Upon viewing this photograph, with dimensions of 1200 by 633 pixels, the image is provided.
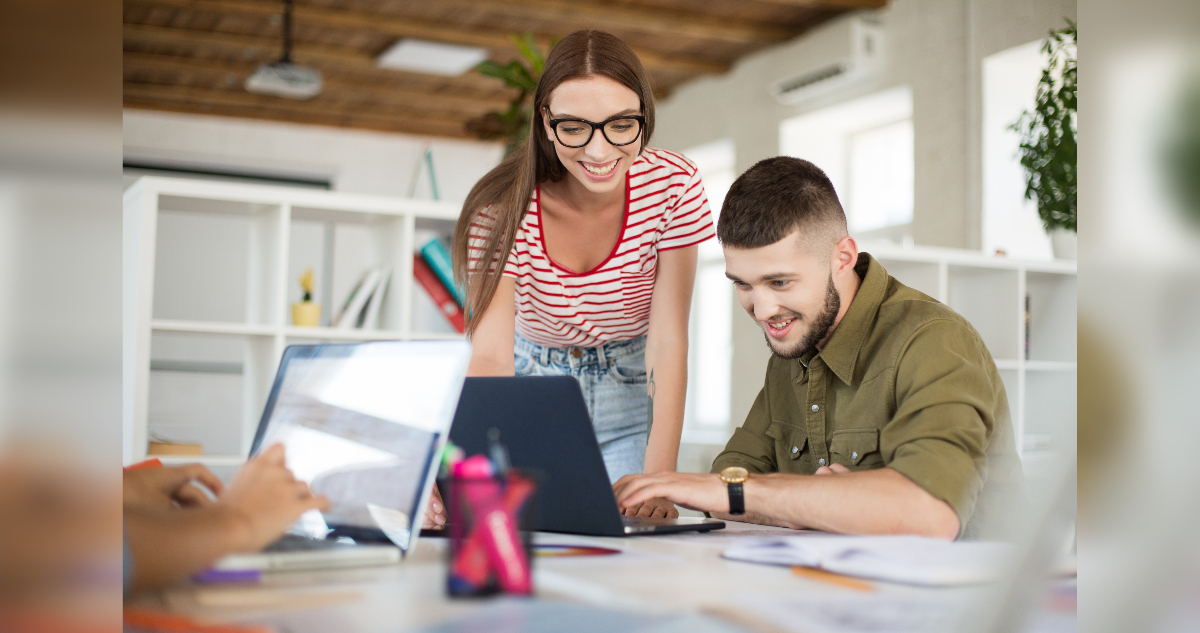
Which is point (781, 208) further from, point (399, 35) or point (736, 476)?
point (399, 35)

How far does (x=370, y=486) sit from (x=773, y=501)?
18.7 inches

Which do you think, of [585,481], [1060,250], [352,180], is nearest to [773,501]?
[585,481]

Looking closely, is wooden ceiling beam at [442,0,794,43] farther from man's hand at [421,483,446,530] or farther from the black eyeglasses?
man's hand at [421,483,446,530]

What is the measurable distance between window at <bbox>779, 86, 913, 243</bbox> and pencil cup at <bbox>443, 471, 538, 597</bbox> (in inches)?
148

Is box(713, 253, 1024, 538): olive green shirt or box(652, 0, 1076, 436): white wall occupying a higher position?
box(652, 0, 1076, 436): white wall

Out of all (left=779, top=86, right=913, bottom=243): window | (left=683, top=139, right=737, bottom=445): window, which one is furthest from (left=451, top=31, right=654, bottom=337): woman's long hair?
(left=683, top=139, right=737, bottom=445): window

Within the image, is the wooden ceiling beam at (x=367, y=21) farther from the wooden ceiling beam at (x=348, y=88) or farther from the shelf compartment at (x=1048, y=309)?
the shelf compartment at (x=1048, y=309)

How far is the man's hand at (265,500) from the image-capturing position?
0.62m

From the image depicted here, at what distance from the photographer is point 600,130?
1.27m

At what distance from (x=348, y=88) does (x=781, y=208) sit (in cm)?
520

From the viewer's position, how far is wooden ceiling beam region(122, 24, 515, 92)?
196 inches

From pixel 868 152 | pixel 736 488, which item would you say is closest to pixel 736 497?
pixel 736 488
